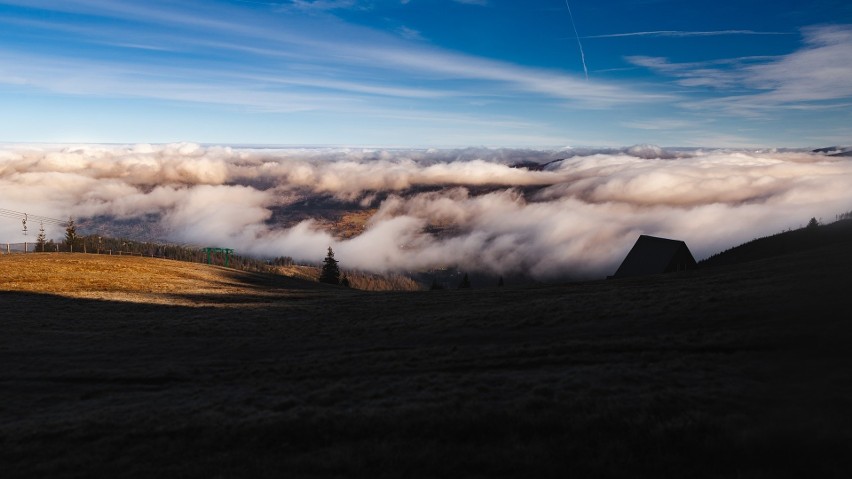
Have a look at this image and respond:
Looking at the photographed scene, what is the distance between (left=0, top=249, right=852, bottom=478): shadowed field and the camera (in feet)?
40.0

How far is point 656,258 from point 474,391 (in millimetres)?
68516

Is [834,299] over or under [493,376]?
over

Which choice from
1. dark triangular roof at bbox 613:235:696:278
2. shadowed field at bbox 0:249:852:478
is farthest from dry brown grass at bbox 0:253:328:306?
dark triangular roof at bbox 613:235:696:278

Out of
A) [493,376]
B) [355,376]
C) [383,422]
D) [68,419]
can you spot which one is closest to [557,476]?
[383,422]

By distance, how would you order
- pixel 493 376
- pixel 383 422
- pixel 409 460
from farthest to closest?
pixel 493 376 < pixel 383 422 < pixel 409 460

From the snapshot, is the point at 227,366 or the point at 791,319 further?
the point at 227,366

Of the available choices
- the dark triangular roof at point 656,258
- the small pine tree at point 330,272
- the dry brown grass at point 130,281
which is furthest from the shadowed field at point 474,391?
the small pine tree at point 330,272

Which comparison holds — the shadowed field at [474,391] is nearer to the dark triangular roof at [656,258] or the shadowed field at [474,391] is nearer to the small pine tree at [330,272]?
→ the dark triangular roof at [656,258]

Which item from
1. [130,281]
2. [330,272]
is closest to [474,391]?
[130,281]

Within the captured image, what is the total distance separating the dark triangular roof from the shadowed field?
1358 inches

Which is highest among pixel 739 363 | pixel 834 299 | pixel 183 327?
pixel 834 299

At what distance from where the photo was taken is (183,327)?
41.7 m

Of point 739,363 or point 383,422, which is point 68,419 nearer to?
point 383,422

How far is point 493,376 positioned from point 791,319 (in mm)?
15927
